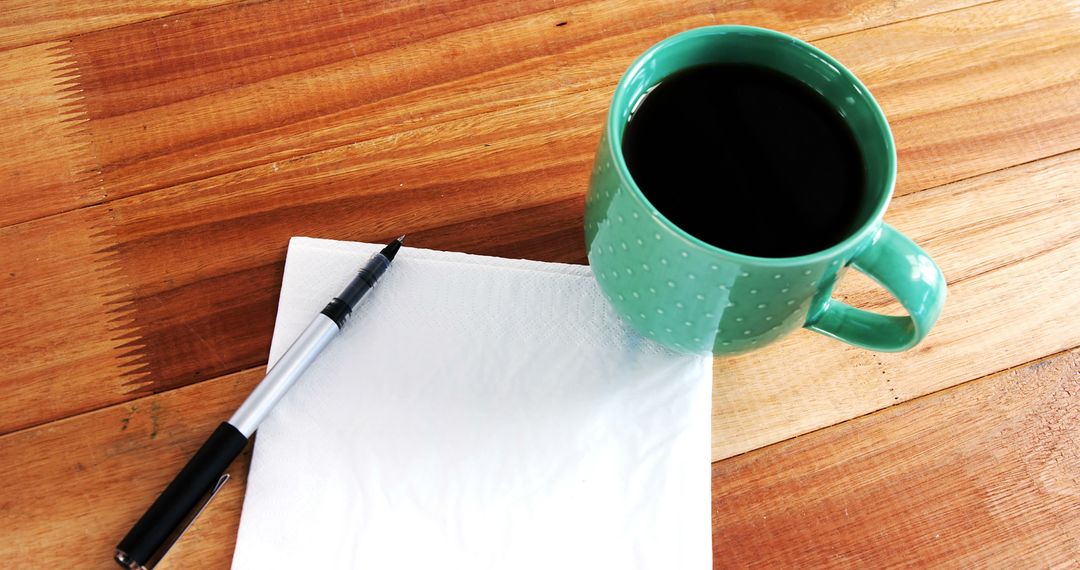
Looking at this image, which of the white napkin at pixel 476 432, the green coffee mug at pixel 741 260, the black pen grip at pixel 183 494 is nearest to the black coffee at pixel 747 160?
the green coffee mug at pixel 741 260

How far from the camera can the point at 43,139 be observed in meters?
0.51

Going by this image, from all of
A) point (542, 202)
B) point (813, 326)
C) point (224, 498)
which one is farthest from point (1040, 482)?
point (224, 498)

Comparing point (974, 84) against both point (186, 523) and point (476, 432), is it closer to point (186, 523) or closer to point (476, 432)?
point (476, 432)

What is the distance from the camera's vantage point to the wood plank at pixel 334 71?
1.68 feet

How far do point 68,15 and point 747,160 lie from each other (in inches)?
18.8

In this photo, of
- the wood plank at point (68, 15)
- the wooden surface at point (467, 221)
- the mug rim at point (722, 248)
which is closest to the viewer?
the mug rim at point (722, 248)

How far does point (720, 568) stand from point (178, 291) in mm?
349

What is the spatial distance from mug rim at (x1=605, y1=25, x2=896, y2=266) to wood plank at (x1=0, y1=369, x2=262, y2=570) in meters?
0.25

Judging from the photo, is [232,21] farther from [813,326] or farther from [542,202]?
[813,326]

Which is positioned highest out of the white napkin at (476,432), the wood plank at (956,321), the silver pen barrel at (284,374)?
the silver pen barrel at (284,374)

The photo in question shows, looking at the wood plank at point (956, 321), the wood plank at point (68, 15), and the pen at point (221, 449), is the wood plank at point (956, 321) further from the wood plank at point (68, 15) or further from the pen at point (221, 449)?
the wood plank at point (68, 15)

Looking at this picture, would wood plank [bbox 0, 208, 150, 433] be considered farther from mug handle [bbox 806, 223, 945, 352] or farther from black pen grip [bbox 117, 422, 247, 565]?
mug handle [bbox 806, 223, 945, 352]

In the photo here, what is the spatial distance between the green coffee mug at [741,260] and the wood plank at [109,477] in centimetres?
23

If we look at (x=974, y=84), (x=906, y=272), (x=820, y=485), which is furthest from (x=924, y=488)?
(x=974, y=84)
